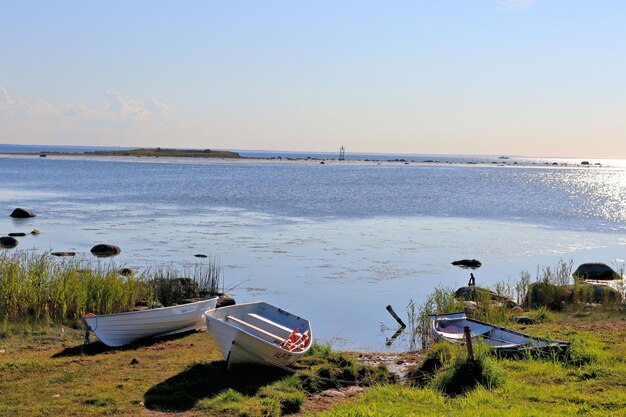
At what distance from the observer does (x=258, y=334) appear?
634 inches

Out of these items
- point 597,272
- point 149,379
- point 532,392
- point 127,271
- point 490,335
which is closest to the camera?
point 532,392

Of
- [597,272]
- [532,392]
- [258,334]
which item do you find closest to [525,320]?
[532,392]

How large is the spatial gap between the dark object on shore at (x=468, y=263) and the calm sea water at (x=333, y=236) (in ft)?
1.75

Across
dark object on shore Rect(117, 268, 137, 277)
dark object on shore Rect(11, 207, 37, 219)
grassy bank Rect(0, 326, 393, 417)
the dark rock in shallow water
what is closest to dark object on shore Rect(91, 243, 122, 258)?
dark object on shore Rect(117, 268, 137, 277)

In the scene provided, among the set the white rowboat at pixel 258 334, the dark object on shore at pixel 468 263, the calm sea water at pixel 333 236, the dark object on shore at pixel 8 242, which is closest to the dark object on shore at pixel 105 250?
the calm sea water at pixel 333 236

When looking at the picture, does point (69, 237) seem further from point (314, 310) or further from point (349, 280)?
point (314, 310)

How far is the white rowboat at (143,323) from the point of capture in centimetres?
1664

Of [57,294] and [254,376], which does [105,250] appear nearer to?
[57,294]

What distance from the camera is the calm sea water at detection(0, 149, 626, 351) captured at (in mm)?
25734

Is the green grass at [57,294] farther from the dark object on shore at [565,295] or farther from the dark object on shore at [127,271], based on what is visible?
the dark object on shore at [565,295]

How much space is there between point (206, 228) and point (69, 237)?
27.4ft

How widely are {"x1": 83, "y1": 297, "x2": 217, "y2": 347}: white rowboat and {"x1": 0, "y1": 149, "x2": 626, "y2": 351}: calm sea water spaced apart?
375 centimetres

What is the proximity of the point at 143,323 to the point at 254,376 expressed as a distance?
4008 millimetres

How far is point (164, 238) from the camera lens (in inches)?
1510
